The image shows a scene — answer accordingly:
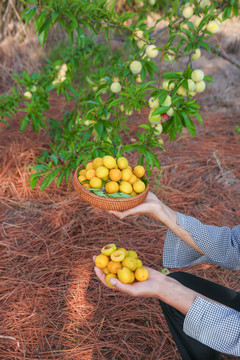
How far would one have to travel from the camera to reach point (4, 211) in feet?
7.77

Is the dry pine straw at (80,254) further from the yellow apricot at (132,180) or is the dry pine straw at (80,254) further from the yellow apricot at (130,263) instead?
the yellow apricot at (132,180)

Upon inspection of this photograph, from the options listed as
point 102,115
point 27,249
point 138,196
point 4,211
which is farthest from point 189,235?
point 4,211

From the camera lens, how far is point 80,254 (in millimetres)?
2031

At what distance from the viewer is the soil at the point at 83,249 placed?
5.15 feet

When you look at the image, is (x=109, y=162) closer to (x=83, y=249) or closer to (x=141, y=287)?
(x=141, y=287)

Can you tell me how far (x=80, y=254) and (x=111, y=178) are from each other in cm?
92

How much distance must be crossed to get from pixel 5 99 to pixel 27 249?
121cm

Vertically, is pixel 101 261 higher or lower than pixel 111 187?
lower


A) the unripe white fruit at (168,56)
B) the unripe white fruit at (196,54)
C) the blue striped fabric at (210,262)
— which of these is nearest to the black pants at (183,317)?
the blue striped fabric at (210,262)

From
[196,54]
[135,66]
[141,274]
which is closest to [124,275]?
[141,274]

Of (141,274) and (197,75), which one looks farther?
(197,75)

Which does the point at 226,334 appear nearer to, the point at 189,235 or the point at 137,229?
the point at 189,235

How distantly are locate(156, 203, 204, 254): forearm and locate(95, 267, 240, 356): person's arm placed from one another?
0.92 ft

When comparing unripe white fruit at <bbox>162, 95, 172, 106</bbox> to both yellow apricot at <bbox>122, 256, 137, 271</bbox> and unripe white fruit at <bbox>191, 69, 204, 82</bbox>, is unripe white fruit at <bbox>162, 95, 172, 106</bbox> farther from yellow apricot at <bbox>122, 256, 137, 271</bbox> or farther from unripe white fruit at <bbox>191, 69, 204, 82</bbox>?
yellow apricot at <bbox>122, 256, 137, 271</bbox>
